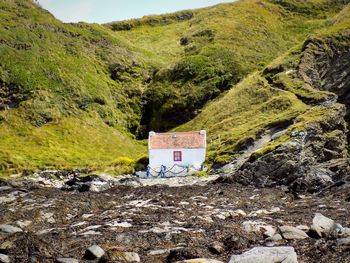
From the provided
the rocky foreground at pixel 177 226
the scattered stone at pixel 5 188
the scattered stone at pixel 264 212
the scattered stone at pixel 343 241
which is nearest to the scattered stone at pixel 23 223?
the rocky foreground at pixel 177 226

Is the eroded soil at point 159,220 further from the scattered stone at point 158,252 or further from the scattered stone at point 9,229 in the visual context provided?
the scattered stone at point 9,229

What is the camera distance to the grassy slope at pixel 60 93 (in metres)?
64.8

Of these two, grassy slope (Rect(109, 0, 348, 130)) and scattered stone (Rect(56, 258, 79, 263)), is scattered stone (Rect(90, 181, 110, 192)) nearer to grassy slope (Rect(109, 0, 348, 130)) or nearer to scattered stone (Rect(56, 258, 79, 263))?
scattered stone (Rect(56, 258, 79, 263))

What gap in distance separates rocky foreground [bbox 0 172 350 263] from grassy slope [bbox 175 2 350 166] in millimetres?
17183

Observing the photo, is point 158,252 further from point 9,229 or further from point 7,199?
point 7,199

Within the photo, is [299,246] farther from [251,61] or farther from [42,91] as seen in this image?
[251,61]

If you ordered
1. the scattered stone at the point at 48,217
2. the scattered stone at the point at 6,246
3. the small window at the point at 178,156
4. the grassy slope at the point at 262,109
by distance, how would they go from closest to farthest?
the scattered stone at the point at 6,246 → the scattered stone at the point at 48,217 → the grassy slope at the point at 262,109 → the small window at the point at 178,156

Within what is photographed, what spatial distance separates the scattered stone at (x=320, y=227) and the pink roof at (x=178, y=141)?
4251 centimetres

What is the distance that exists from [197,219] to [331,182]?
17.2m

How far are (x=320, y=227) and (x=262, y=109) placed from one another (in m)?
52.7

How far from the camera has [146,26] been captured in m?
154

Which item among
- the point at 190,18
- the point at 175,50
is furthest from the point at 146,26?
the point at 175,50

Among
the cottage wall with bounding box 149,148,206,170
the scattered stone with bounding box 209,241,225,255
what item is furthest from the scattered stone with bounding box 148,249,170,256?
the cottage wall with bounding box 149,148,206,170

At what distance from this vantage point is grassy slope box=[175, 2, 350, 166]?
2131 inches
